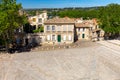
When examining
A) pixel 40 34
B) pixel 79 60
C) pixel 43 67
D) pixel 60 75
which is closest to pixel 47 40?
pixel 40 34

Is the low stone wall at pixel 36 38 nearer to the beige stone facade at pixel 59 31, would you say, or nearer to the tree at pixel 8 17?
the beige stone facade at pixel 59 31

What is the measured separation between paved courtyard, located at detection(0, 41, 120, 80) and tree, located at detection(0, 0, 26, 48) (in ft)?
16.0

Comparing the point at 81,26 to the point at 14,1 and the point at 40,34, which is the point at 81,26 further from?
the point at 14,1

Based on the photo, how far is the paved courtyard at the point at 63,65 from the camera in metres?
30.6

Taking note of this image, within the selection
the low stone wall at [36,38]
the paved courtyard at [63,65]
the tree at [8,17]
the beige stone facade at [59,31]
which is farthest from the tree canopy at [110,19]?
the tree at [8,17]

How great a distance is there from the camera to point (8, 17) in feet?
151

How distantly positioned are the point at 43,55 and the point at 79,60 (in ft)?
24.9

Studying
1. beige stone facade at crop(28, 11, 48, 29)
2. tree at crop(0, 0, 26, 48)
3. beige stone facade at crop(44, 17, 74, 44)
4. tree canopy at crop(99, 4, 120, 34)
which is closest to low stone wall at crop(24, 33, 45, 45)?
beige stone facade at crop(44, 17, 74, 44)

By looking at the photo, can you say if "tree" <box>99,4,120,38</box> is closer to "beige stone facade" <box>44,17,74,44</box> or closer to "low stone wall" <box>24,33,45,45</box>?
"beige stone facade" <box>44,17,74,44</box>

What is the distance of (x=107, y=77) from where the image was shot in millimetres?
29859

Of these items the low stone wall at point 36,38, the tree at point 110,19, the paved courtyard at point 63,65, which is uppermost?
the tree at point 110,19

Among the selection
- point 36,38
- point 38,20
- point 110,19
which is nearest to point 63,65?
point 36,38

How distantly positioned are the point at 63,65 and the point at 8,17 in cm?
1588

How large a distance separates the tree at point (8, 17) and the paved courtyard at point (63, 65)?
486 centimetres
